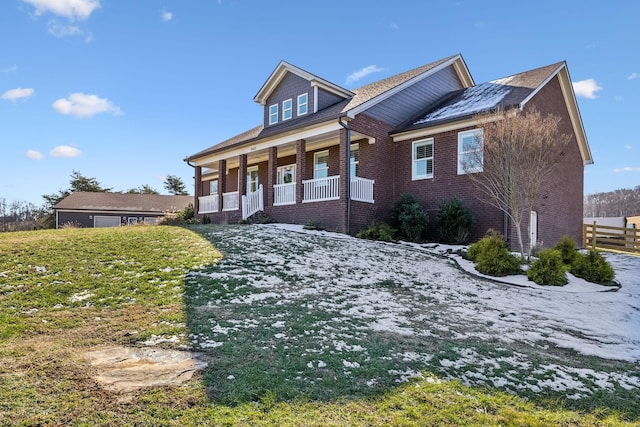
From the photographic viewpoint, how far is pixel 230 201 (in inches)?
779

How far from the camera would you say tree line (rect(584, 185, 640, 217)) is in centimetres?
7112

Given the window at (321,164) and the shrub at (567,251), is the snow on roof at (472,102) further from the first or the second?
the shrub at (567,251)

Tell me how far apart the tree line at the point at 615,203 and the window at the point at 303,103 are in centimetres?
7193

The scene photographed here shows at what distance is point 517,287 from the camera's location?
9219 mm

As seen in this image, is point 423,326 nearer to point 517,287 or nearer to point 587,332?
point 587,332

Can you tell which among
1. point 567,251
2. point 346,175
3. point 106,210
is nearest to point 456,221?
point 567,251

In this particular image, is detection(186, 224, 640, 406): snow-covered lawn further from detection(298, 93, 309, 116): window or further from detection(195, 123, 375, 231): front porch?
detection(298, 93, 309, 116): window

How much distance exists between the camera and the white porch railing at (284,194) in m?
16.4

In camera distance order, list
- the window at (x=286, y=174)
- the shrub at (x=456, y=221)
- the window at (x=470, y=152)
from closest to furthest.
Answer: the window at (x=470, y=152) < the shrub at (x=456, y=221) < the window at (x=286, y=174)

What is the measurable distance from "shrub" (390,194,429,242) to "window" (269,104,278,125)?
27.1ft

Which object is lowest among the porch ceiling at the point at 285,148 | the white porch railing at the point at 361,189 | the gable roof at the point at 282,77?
the white porch railing at the point at 361,189

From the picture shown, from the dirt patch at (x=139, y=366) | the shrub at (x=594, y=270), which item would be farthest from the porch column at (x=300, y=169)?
the dirt patch at (x=139, y=366)

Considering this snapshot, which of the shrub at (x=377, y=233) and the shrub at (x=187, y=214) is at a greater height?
the shrub at (x=187, y=214)

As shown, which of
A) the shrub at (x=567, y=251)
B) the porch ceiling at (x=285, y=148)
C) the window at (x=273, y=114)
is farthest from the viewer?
the window at (x=273, y=114)
